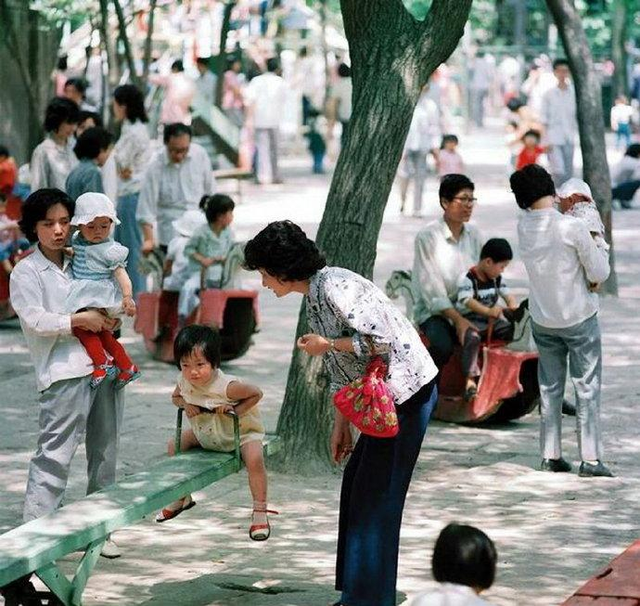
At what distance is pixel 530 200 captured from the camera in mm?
9203

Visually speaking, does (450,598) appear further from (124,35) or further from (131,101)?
(124,35)

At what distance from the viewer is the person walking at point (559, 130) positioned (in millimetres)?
22703

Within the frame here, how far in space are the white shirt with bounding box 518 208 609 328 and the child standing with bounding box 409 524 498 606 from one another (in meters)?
4.20

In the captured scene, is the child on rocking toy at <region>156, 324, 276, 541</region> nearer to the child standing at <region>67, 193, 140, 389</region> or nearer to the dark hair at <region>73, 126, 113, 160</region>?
the child standing at <region>67, 193, 140, 389</region>

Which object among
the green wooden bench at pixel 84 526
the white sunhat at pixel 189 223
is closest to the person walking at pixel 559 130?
the white sunhat at pixel 189 223

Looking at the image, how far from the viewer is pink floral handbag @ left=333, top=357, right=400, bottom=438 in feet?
21.4

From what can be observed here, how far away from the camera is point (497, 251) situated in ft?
34.4

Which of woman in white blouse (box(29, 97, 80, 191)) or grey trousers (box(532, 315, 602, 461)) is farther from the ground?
woman in white blouse (box(29, 97, 80, 191))

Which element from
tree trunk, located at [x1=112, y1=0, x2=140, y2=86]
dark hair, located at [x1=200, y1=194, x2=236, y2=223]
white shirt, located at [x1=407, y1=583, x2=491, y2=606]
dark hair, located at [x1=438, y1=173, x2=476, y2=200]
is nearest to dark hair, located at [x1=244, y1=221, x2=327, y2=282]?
white shirt, located at [x1=407, y1=583, x2=491, y2=606]

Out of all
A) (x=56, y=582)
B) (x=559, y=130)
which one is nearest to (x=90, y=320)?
(x=56, y=582)

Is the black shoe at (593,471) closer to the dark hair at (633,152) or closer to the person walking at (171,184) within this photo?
the person walking at (171,184)

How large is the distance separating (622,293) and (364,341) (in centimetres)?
1006

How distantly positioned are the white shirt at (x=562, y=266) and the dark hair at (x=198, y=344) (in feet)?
7.46

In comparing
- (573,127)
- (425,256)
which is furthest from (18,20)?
(425,256)
